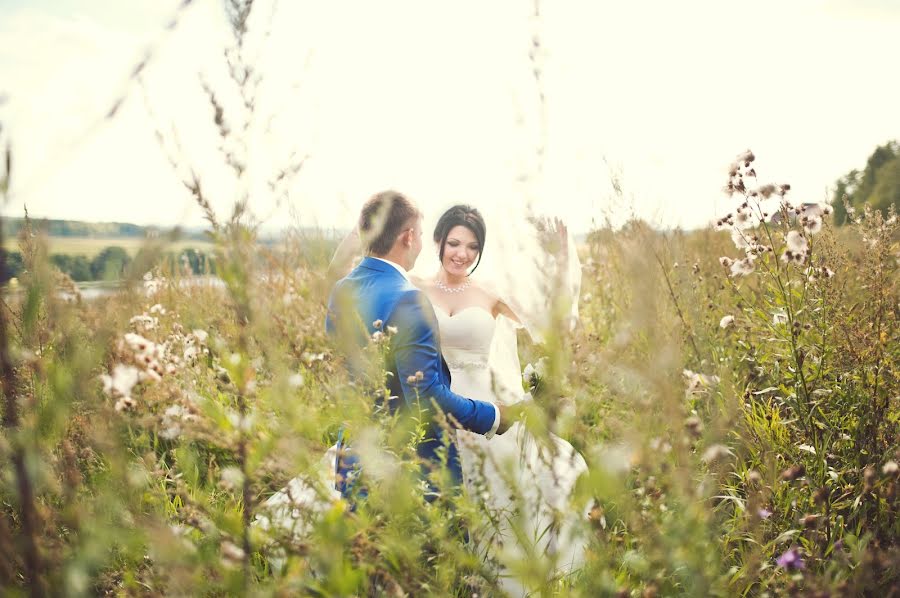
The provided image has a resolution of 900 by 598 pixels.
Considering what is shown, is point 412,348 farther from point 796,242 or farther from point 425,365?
point 796,242

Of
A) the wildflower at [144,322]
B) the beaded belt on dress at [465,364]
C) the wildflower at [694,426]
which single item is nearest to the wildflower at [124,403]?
the wildflower at [694,426]

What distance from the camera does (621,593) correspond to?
1.21 metres

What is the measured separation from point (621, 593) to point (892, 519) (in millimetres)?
1356

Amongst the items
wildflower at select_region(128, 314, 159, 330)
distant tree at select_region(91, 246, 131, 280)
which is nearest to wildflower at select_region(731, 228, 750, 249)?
distant tree at select_region(91, 246, 131, 280)

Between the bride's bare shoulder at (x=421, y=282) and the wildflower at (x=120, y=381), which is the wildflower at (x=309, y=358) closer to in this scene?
the wildflower at (x=120, y=381)

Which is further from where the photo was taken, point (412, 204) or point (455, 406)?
point (412, 204)

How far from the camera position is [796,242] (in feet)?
8.36

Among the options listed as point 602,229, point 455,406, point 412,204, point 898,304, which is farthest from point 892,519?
point 602,229

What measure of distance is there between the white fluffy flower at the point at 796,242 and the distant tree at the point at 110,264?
97.2 inches

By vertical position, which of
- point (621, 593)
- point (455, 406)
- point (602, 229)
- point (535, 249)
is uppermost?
point (602, 229)

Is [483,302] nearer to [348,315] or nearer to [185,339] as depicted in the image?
[185,339]

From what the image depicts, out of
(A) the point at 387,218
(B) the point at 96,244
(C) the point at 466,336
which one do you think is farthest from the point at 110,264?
(C) the point at 466,336

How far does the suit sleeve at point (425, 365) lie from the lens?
86.9 inches

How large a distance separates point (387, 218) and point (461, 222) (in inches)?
45.3
